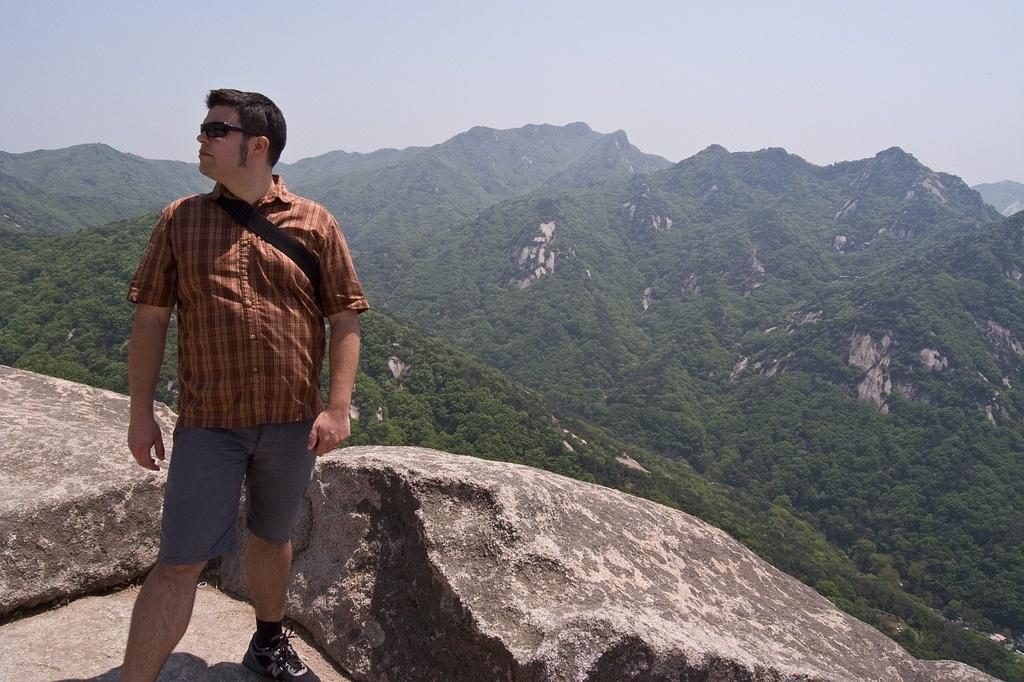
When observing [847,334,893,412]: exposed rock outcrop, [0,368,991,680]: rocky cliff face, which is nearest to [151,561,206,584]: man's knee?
[0,368,991,680]: rocky cliff face

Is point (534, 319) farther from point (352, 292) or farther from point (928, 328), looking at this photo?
point (352, 292)

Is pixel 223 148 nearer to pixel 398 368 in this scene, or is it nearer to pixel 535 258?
pixel 398 368

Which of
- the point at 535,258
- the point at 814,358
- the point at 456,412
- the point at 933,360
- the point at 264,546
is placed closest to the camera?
the point at 264,546

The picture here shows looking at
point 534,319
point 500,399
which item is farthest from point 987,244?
point 500,399

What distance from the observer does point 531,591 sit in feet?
10.9

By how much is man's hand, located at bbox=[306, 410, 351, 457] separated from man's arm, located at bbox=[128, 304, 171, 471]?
2.29 ft

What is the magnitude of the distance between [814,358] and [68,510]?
129 meters

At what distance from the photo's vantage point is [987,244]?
12912 cm

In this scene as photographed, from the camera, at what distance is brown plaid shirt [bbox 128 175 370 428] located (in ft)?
8.89

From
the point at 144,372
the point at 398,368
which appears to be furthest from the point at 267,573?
the point at 398,368

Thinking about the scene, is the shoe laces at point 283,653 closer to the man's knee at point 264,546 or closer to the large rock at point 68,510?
the man's knee at point 264,546

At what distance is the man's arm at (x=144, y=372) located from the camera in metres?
2.76

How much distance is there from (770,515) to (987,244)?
9290 centimetres

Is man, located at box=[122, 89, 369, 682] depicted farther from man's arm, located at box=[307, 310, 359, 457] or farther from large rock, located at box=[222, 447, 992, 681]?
large rock, located at box=[222, 447, 992, 681]
